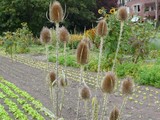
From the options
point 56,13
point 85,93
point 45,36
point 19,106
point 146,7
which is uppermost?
point 146,7

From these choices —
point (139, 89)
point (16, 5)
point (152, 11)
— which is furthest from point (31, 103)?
point (152, 11)

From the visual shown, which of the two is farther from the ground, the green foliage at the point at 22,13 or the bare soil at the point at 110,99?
the green foliage at the point at 22,13

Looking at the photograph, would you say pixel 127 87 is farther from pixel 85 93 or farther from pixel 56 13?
pixel 56 13

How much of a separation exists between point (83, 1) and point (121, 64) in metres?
25.3

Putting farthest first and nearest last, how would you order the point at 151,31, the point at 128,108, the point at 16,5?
the point at 16,5 < the point at 151,31 < the point at 128,108

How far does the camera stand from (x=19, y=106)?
638 centimetres

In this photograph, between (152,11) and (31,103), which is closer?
(31,103)

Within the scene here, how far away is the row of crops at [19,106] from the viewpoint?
18.6 ft

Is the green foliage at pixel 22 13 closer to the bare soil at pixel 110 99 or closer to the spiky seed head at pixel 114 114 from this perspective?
the bare soil at pixel 110 99

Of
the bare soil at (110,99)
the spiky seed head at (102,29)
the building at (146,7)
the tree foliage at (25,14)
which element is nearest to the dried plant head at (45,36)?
the spiky seed head at (102,29)

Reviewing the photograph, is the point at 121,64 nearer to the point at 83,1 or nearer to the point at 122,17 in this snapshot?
the point at 122,17

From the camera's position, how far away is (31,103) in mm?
6551

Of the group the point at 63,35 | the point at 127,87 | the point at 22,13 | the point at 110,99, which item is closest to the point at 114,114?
the point at 127,87

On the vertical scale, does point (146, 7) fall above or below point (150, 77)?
above
